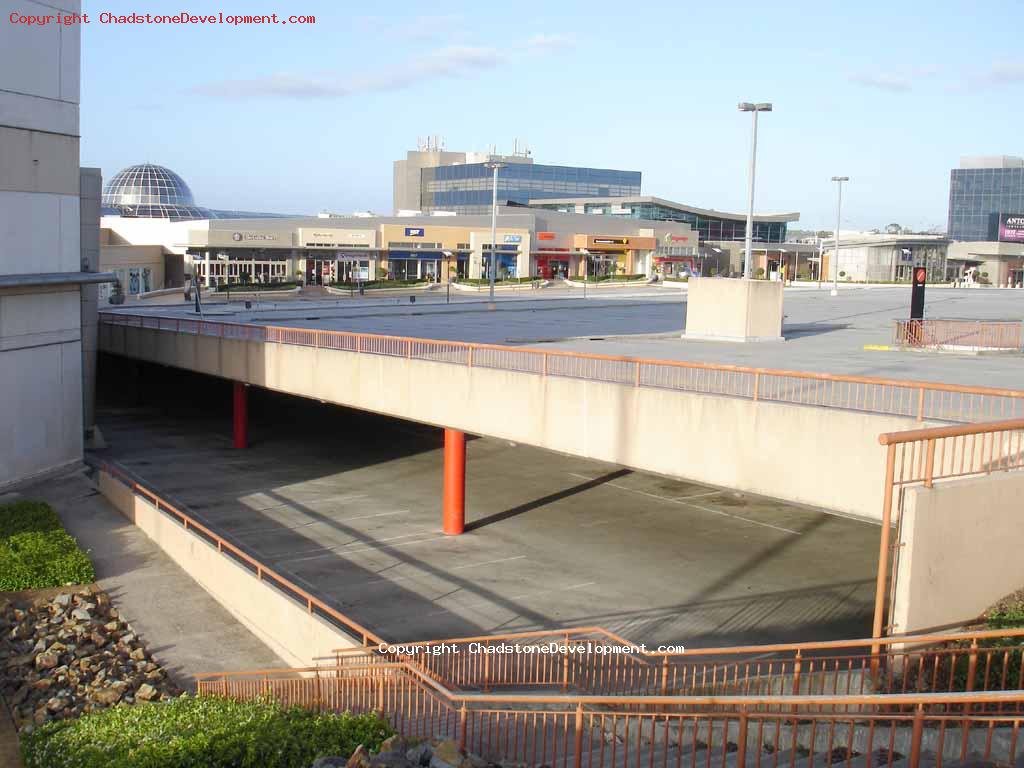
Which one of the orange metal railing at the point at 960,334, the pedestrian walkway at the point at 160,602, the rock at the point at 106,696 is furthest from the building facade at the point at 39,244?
the orange metal railing at the point at 960,334

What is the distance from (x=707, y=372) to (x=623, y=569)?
481 cm

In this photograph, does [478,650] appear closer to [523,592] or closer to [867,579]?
[523,592]

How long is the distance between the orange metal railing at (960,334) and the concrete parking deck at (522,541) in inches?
311

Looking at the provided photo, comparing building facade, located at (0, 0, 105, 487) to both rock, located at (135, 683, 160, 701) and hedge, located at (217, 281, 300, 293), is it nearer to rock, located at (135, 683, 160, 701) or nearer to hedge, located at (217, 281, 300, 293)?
rock, located at (135, 683, 160, 701)

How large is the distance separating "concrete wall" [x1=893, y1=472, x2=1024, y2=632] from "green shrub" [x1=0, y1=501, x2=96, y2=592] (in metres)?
14.8

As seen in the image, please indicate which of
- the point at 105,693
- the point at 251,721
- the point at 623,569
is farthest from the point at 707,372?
the point at 105,693

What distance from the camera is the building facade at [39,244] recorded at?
2352 centimetres

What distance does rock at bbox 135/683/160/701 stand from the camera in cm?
1438

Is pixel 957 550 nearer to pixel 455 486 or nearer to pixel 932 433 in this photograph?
pixel 932 433

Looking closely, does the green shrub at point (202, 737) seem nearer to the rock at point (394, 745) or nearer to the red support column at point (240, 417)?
the rock at point (394, 745)

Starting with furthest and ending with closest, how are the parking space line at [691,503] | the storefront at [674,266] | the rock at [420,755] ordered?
the storefront at [674,266], the parking space line at [691,503], the rock at [420,755]

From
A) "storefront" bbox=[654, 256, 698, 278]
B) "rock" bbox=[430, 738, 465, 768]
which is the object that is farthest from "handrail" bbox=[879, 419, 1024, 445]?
"storefront" bbox=[654, 256, 698, 278]

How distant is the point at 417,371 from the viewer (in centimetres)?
2139

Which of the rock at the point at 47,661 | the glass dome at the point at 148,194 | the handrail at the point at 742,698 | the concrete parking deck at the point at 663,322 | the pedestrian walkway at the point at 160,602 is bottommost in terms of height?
the rock at the point at 47,661
